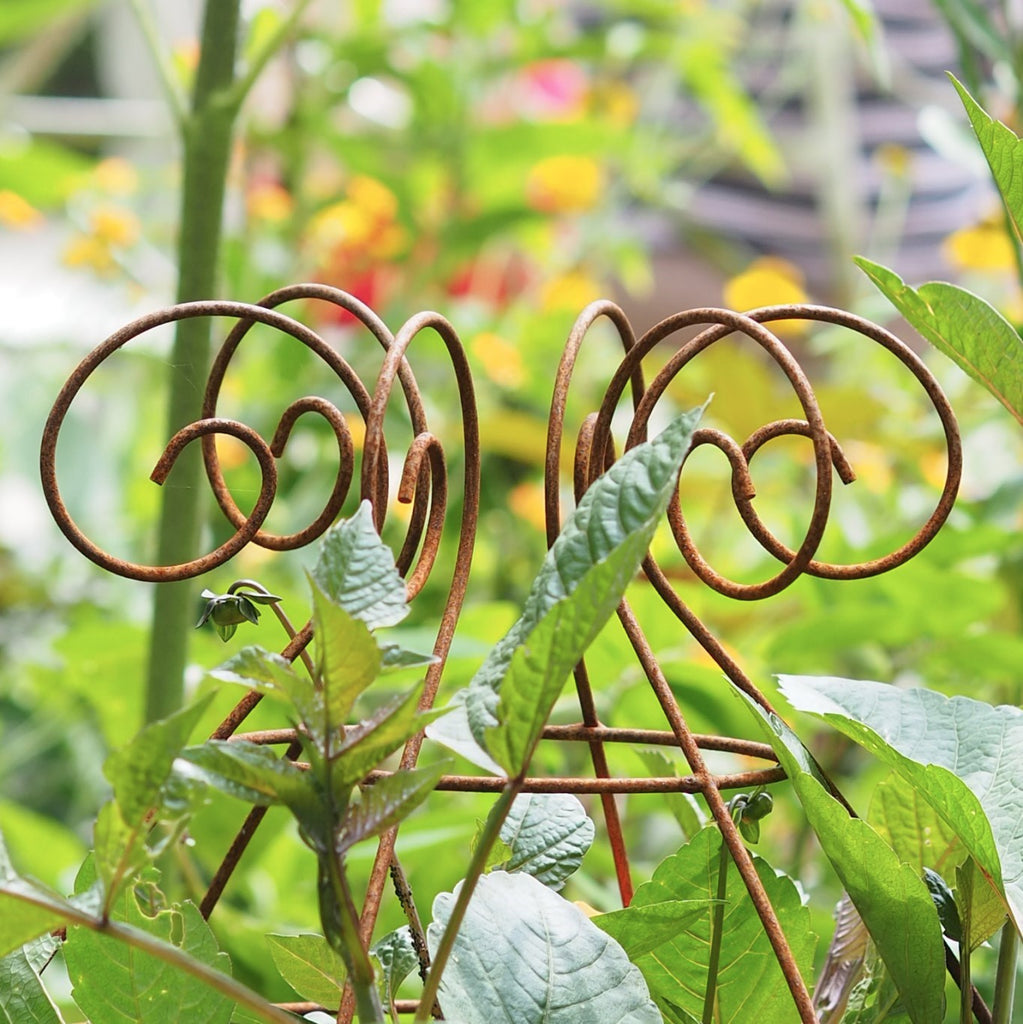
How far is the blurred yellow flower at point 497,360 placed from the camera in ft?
2.68

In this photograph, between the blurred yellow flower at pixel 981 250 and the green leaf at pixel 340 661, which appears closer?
the green leaf at pixel 340 661

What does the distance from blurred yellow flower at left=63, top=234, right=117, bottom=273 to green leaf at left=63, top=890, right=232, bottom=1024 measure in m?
0.79

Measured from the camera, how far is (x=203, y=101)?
35 centimetres

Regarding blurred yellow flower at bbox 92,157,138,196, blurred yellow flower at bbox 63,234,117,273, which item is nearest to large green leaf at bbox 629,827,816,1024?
blurred yellow flower at bbox 63,234,117,273

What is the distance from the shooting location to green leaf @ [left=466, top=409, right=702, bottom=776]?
14 cm

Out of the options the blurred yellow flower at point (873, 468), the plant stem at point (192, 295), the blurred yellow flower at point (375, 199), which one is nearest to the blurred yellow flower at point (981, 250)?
the blurred yellow flower at point (873, 468)

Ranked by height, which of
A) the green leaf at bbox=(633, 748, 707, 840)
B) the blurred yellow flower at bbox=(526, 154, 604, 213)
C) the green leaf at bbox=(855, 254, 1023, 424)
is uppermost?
the blurred yellow flower at bbox=(526, 154, 604, 213)

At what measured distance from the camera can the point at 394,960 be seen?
18cm

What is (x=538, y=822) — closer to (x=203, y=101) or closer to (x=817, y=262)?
(x=203, y=101)

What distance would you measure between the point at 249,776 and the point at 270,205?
81 centimetres

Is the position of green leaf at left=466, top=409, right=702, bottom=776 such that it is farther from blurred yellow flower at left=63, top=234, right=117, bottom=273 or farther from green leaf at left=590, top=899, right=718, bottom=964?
blurred yellow flower at left=63, top=234, right=117, bottom=273

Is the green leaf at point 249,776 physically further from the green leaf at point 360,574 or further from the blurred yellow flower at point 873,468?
the blurred yellow flower at point 873,468

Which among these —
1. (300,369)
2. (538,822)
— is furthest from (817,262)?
(538,822)

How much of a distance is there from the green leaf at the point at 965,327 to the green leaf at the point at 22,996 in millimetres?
191
